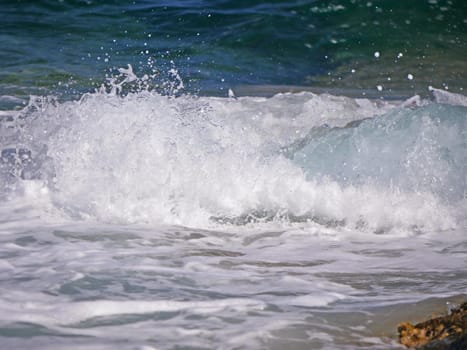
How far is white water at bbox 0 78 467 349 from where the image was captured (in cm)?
282

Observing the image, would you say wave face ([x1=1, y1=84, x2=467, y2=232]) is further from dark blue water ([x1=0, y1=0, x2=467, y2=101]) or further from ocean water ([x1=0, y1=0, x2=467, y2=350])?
dark blue water ([x1=0, y1=0, x2=467, y2=101])

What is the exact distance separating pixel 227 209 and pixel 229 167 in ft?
1.37

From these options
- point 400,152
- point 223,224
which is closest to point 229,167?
point 223,224

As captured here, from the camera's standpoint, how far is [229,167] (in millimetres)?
5133

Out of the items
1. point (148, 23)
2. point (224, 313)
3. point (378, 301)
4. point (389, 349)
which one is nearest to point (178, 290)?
point (224, 313)

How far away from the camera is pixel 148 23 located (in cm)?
1228

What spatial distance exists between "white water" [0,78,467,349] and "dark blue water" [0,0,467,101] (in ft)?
9.27

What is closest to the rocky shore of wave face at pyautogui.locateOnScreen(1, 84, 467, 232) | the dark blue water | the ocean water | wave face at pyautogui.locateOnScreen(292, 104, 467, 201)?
the ocean water

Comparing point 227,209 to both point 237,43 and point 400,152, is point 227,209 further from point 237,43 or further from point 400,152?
point 237,43

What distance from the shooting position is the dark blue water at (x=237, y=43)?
9.61 meters

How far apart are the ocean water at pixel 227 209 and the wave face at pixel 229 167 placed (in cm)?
1

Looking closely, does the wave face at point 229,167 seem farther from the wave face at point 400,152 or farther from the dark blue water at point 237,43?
the dark blue water at point 237,43

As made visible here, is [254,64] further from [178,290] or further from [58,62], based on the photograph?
[178,290]

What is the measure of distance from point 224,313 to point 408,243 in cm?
162
